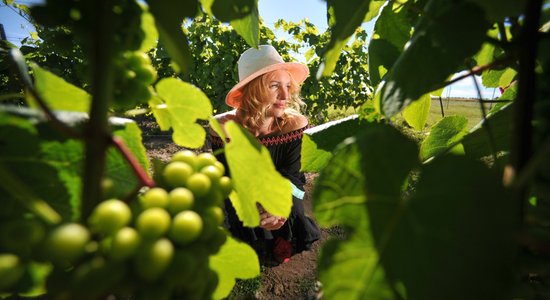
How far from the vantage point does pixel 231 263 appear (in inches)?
33.6

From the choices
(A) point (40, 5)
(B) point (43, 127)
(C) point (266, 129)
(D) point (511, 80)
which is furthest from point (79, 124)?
(C) point (266, 129)

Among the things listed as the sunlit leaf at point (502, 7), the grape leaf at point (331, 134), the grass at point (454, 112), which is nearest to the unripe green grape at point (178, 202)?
the sunlit leaf at point (502, 7)

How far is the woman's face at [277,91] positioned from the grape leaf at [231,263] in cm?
346

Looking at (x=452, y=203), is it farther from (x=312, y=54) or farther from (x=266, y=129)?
(x=312, y=54)

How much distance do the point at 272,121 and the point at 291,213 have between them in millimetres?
1264

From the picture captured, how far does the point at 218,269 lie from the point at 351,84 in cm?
1094

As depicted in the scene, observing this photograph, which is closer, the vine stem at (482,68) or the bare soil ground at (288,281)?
the vine stem at (482,68)

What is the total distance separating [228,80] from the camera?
9.70m

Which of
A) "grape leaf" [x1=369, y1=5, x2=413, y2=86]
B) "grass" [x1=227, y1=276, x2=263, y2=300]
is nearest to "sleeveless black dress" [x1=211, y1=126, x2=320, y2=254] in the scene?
"grass" [x1=227, y1=276, x2=263, y2=300]

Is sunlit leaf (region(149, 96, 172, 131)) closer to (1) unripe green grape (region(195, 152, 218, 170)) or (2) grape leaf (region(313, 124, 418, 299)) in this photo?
(1) unripe green grape (region(195, 152, 218, 170))

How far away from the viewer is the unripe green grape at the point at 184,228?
21.1 inches

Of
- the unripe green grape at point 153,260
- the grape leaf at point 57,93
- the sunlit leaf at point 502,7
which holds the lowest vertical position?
the unripe green grape at point 153,260

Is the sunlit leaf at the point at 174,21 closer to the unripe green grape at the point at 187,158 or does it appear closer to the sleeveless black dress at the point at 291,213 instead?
the unripe green grape at the point at 187,158

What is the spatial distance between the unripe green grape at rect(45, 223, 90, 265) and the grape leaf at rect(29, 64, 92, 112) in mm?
397
